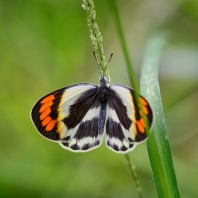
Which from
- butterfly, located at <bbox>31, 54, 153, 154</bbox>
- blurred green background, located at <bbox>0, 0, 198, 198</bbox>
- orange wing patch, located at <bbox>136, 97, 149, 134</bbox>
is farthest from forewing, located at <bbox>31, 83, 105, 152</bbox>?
blurred green background, located at <bbox>0, 0, 198, 198</bbox>

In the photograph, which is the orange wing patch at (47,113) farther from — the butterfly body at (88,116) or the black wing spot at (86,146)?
the black wing spot at (86,146)

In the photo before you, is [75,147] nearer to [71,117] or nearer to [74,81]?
[71,117]

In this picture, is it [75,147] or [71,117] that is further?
[71,117]

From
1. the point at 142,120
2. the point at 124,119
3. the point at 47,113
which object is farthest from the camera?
the point at 47,113

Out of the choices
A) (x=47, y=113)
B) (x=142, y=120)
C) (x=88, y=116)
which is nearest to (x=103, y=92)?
(x=88, y=116)

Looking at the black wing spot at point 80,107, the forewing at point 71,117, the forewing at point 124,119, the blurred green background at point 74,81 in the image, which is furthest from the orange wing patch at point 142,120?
the blurred green background at point 74,81
